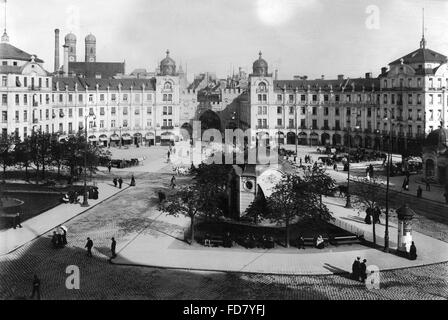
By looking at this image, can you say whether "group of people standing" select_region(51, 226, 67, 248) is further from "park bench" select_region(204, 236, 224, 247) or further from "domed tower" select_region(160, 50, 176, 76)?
"domed tower" select_region(160, 50, 176, 76)

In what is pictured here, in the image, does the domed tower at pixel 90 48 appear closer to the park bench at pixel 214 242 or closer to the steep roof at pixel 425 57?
the steep roof at pixel 425 57

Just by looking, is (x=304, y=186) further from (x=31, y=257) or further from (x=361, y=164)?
(x=361, y=164)

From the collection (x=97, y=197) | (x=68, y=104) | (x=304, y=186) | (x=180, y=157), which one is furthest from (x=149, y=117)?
(x=304, y=186)

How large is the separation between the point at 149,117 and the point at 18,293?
295 feet

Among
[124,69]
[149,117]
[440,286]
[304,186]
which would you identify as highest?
[124,69]

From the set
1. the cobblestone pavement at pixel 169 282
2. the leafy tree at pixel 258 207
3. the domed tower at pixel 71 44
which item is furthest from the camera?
the domed tower at pixel 71 44

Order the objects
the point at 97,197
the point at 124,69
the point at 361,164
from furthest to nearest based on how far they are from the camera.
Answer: the point at 124,69 < the point at 361,164 < the point at 97,197

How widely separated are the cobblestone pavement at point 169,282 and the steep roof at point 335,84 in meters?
78.0

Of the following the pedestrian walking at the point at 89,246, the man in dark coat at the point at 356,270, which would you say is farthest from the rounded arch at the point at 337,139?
the pedestrian walking at the point at 89,246

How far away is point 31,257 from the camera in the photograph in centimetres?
3256

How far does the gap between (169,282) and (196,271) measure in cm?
230

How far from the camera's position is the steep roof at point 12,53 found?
8422 centimetres

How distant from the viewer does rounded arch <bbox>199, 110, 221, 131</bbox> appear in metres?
137

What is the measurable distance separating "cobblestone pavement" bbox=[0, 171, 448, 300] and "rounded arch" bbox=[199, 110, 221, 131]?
10269cm
